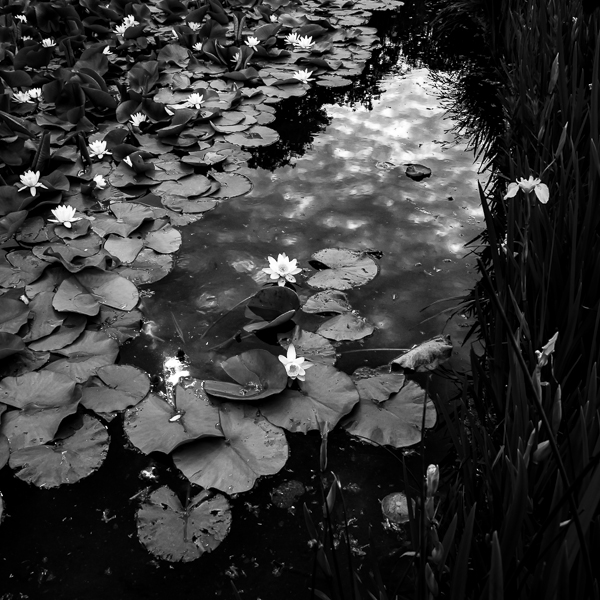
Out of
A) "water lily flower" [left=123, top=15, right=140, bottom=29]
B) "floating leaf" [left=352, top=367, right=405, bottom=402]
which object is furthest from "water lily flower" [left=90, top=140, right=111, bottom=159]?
"water lily flower" [left=123, top=15, right=140, bottom=29]

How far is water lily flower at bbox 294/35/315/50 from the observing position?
459cm

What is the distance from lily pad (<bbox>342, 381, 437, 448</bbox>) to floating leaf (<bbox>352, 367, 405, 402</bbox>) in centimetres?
2

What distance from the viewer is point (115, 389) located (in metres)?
1.78

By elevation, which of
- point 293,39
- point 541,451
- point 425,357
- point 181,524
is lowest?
point 181,524

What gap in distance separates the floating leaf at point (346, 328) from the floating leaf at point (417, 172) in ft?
3.86

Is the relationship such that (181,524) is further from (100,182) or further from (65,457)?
(100,182)

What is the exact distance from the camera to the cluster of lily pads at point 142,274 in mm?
1605

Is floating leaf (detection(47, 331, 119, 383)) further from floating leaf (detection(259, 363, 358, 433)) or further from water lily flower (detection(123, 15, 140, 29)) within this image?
water lily flower (detection(123, 15, 140, 29))

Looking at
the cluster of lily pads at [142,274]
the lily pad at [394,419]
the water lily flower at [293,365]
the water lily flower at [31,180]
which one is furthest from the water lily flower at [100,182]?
the lily pad at [394,419]

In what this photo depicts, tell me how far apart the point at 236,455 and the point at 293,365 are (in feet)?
1.05

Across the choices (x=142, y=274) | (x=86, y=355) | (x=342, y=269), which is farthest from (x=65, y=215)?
(x=342, y=269)

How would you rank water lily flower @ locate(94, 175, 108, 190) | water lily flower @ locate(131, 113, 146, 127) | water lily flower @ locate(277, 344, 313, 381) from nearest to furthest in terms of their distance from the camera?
water lily flower @ locate(277, 344, 313, 381), water lily flower @ locate(94, 175, 108, 190), water lily flower @ locate(131, 113, 146, 127)

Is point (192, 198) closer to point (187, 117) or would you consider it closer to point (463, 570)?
point (187, 117)

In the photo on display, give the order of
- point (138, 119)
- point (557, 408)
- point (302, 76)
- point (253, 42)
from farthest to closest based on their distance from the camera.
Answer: point (253, 42), point (302, 76), point (138, 119), point (557, 408)
